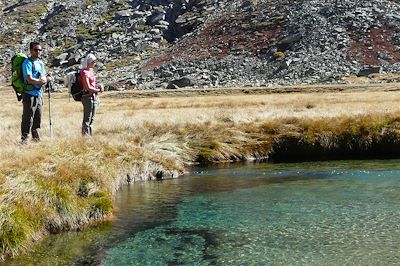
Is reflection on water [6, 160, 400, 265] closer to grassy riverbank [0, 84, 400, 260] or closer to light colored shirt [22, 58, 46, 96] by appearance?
grassy riverbank [0, 84, 400, 260]

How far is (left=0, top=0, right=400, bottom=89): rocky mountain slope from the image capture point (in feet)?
287

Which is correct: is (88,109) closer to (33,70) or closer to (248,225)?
(33,70)

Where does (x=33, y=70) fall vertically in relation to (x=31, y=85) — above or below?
above

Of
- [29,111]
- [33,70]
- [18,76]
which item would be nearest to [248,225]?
[29,111]

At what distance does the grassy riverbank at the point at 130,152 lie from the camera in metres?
11.5

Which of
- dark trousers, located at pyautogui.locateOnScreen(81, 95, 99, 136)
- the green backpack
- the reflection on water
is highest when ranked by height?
the green backpack

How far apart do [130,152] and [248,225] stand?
770 cm

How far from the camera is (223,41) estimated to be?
10319 centimetres

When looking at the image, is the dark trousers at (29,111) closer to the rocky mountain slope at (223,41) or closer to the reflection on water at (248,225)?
the reflection on water at (248,225)

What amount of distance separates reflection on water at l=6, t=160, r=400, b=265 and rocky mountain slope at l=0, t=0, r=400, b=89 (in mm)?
64964

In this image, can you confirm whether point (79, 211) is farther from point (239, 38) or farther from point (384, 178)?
point (239, 38)

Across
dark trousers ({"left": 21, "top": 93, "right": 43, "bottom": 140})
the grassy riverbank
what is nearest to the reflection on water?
the grassy riverbank

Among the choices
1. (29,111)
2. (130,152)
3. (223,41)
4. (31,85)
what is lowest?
(130,152)

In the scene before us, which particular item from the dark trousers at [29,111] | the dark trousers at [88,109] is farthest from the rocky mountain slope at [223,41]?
the dark trousers at [29,111]
